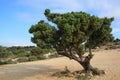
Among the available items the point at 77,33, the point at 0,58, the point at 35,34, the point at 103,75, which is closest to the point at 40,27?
the point at 35,34

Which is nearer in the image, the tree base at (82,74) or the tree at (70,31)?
the tree at (70,31)

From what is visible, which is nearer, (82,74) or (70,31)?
(70,31)

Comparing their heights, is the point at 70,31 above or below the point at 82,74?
above

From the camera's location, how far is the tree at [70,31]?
69.6ft

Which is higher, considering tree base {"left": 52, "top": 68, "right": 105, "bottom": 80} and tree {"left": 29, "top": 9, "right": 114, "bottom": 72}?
tree {"left": 29, "top": 9, "right": 114, "bottom": 72}

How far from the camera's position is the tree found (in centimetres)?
2120

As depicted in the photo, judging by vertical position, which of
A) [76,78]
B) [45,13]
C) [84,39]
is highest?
[45,13]

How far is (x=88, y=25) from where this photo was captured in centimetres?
2200

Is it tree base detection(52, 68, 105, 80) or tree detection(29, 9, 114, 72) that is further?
tree base detection(52, 68, 105, 80)

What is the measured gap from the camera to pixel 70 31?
2069 cm

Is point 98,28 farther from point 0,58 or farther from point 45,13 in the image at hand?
point 0,58

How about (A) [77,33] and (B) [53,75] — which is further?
(B) [53,75]

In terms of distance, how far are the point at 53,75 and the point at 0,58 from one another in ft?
102

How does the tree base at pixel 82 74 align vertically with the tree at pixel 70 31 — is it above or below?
below
